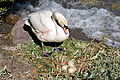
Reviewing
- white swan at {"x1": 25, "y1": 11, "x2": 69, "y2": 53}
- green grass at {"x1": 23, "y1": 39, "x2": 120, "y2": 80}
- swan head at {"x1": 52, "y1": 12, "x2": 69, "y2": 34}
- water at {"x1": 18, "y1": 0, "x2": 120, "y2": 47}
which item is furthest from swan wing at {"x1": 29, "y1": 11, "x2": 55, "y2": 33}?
water at {"x1": 18, "y1": 0, "x2": 120, "y2": 47}

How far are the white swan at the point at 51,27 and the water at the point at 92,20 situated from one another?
166 centimetres

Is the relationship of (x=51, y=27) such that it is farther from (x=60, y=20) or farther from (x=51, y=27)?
(x=60, y=20)

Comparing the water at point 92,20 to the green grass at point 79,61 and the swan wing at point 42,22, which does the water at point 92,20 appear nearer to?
the green grass at point 79,61

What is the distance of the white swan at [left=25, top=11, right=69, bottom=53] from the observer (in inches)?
244

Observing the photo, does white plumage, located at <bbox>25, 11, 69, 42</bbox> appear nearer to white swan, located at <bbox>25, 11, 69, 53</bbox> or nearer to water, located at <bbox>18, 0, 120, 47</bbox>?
white swan, located at <bbox>25, 11, 69, 53</bbox>

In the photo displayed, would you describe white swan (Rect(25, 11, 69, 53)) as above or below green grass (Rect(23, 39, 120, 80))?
above

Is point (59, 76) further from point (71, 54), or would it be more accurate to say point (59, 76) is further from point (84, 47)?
point (84, 47)

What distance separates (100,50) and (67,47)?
0.74 meters

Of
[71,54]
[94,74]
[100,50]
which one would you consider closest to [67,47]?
[71,54]

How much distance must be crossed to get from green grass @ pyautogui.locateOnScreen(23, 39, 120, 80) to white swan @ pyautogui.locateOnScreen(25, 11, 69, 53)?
1.31 ft

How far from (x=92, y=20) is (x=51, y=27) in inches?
107

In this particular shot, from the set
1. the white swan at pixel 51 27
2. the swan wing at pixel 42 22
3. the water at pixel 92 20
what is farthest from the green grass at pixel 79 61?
the water at pixel 92 20

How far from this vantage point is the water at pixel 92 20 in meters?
7.91

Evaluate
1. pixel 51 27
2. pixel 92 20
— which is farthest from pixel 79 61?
pixel 92 20
